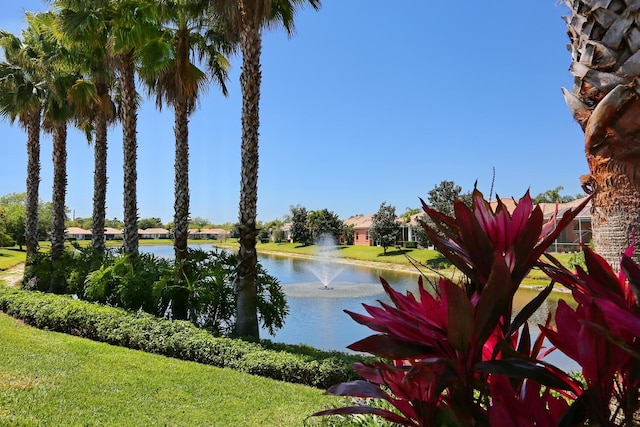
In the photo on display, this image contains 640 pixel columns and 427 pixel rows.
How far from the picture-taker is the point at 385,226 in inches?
1683

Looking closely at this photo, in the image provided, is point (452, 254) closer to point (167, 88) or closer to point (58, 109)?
point (167, 88)

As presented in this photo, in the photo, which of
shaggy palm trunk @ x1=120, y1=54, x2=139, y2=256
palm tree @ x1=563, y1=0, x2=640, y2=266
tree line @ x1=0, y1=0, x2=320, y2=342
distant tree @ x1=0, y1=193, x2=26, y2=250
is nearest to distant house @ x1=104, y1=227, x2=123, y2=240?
distant tree @ x1=0, y1=193, x2=26, y2=250

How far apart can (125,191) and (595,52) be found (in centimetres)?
1297

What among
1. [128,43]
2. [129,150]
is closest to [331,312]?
[129,150]

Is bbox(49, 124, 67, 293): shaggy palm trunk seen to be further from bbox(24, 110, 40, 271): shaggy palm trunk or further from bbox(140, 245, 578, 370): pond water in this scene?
bbox(140, 245, 578, 370): pond water

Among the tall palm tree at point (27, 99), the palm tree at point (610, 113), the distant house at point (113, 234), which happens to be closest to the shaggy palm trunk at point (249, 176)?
the palm tree at point (610, 113)

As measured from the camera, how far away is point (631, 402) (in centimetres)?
92

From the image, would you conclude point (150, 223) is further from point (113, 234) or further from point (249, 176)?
point (249, 176)

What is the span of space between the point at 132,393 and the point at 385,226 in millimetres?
38128

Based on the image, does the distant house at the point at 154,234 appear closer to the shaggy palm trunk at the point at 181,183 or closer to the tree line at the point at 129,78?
the tree line at the point at 129,78

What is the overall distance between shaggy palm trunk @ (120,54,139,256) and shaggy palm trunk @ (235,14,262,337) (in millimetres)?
5246

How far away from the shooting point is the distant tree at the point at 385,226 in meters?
42.2

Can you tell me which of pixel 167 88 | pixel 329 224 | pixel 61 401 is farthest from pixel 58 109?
pixel 329 224

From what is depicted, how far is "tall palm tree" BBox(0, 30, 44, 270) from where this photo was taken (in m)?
15.8
